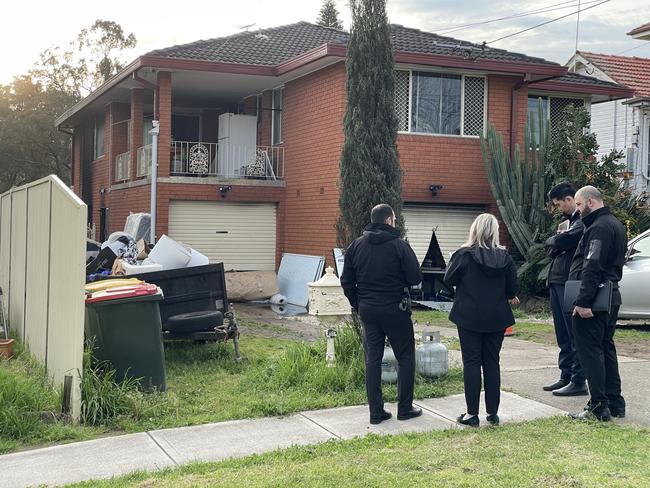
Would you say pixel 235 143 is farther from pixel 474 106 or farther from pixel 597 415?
pixel 597 415

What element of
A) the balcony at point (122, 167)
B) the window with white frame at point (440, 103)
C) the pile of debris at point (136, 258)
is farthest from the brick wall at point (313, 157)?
the balcony at point (122, 167)

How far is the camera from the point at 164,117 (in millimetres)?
17062

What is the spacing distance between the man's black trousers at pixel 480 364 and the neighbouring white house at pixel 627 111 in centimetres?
1462

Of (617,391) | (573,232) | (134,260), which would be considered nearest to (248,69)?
(134,260)

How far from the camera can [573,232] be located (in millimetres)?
7074

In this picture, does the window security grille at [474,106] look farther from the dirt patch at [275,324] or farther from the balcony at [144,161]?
the balcony at [144,161]

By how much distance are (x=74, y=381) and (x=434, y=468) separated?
308 cm

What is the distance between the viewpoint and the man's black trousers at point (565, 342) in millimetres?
7344

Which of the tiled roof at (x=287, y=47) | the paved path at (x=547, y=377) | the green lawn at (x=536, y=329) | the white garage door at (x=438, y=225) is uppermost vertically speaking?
the tiled roof at (x=287, y=47)

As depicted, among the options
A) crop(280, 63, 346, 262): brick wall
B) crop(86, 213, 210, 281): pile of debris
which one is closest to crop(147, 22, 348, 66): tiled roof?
crop(280, 63, 346, 262): brick wall

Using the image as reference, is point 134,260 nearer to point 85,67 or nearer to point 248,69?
point 248,69

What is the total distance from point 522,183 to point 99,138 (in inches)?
564

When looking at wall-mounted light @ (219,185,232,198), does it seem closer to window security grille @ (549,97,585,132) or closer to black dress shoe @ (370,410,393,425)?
window security grille @ (549,97,585,132)

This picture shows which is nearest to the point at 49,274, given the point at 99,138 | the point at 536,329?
the point at 536,329
